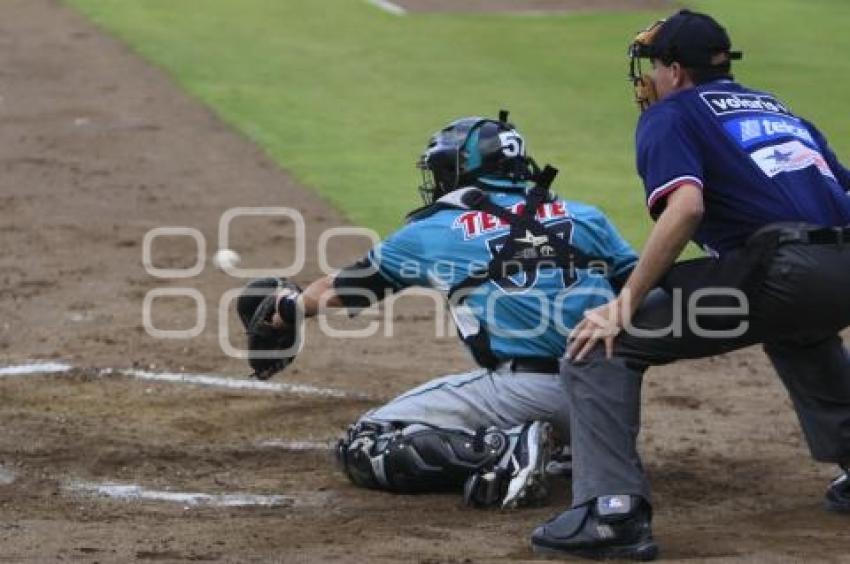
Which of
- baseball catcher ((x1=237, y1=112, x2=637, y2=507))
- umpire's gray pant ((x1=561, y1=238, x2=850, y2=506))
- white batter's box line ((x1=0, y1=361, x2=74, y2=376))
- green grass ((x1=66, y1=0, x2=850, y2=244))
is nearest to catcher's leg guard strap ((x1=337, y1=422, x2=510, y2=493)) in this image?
baseball catcher ((x1=237, y1=112, x2=637, y2=507))

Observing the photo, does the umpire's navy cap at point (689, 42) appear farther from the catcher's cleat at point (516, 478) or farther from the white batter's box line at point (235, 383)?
the white batter's box line at point (235, 383)

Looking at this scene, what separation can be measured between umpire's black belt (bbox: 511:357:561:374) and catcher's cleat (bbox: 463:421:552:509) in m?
0.22

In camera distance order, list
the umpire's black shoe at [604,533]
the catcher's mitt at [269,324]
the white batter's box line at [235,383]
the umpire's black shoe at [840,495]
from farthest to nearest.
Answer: the white batter's box line at [235,383], the catcher's mitt at [269,324], the umpire's black shoe at [840,495], the umpire's black shoe at [604,533]

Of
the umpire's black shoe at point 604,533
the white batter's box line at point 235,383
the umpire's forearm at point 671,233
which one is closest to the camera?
the umpire's forearm at point 671,233

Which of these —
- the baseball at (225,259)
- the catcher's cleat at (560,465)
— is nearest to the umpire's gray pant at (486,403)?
the catcher's cleat at (560,465)

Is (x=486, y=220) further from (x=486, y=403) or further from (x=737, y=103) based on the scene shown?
(x=737, y=103)

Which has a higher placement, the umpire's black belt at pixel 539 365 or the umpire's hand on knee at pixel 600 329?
the umpire's hand on knee at pixel 600 329

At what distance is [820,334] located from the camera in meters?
5.91

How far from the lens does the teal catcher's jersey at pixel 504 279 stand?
6.24 metres

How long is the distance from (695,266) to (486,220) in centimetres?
87

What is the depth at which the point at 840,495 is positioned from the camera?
6.14 meters

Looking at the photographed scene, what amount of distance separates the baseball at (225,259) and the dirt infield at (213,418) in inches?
3.5

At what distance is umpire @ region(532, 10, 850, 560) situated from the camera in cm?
543

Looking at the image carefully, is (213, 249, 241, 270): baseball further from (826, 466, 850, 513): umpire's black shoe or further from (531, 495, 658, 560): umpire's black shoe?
(531, 495, 658, 560): umpire's black shoe
